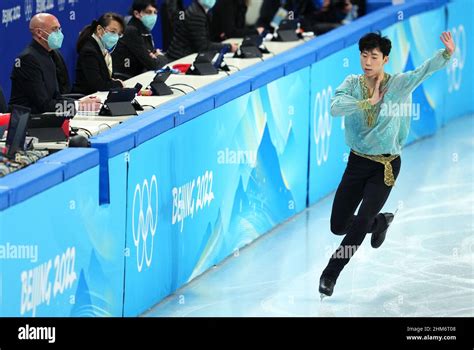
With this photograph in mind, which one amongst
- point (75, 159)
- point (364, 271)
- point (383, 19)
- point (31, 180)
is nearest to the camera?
point (31, 180)

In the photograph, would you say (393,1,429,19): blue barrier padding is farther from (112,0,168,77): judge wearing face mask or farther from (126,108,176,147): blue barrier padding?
(126,108,176,147): blue barrier padding

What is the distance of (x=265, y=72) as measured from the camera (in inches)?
490

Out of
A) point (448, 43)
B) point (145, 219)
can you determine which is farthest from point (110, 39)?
point (448, 43)

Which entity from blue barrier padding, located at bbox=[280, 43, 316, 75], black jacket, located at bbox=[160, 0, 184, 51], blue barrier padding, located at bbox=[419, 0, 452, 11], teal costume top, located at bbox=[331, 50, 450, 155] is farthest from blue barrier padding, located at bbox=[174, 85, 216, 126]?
blue barrier padding, located at bbox=[419, 0, 452, 11]

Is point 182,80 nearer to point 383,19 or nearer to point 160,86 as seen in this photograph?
point 160,86

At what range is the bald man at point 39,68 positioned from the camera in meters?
11.0

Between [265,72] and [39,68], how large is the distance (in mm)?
2248

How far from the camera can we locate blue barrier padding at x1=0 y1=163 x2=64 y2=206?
26.7ft

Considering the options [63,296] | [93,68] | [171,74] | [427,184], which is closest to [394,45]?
[427,184]

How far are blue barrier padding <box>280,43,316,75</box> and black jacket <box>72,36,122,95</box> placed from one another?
1691mm

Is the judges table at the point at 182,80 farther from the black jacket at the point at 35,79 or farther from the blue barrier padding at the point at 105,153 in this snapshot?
the blue barrier padding at the point at 105,153

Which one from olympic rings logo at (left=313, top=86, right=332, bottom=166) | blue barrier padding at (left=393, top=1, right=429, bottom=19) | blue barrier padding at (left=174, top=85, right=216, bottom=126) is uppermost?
blue barrier padding at (left=174, top=85, right=216, bottom=126)

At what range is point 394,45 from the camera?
15.7 metres
